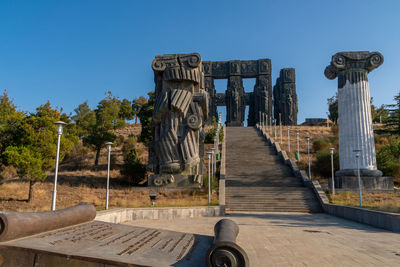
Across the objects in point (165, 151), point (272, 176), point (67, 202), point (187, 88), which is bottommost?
point (67, 202)

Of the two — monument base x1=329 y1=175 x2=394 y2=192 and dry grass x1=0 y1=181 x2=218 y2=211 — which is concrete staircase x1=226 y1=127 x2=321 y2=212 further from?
monument base x1=329 y1=175 x2=394 y2=192

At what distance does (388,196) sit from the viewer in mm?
13906

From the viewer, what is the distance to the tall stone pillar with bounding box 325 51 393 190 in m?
16.2

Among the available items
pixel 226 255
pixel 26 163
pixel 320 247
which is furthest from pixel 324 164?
pixel 226 255

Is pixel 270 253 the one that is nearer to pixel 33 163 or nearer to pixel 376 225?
pixel 376 225

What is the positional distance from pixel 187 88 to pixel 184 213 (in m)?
9.06

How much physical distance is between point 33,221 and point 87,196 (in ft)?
42.5

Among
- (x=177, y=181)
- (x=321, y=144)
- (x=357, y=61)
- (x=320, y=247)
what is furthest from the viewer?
(x=321, y=144)

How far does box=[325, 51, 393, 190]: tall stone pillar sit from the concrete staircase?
282 centimetres

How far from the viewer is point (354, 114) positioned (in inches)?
663

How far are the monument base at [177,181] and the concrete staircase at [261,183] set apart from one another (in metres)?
1.78

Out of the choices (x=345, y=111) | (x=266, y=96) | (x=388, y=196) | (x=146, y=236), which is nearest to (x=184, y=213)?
(x=146, y=236)

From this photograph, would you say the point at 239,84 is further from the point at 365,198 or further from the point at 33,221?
the point at 33,221

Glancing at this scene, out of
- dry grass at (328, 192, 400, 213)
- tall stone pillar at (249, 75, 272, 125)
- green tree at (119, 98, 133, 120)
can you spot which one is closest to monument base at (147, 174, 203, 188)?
dry grass at (328, 192, 400, 213)
